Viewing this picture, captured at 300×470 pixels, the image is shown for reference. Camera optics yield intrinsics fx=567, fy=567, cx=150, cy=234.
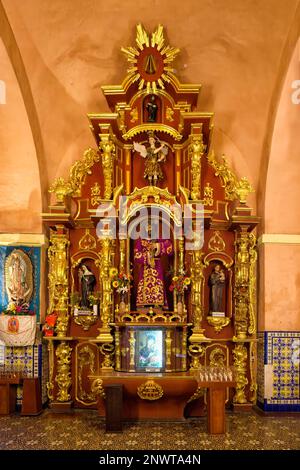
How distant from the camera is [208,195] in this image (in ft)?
38.3

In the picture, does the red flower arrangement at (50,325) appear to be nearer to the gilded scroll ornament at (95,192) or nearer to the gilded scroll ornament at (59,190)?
the gilded scroll ornament at (59,190)

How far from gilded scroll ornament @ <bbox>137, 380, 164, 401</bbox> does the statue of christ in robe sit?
172 centimetres

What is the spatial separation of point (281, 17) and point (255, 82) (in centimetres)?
139

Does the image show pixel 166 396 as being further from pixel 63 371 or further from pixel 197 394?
pixel 63 371

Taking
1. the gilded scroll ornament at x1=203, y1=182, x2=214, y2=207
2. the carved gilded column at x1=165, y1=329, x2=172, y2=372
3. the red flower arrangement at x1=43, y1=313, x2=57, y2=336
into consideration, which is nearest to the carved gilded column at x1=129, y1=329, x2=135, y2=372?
the carved gilded column at x1=165, y1=329, x2=172, y2=372

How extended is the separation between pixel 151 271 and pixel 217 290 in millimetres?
1398

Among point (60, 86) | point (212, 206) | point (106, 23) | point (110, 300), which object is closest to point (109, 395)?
point (110, 300)

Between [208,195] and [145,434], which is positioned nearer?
[145,434]

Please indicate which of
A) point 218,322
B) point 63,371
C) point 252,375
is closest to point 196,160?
point 218,322

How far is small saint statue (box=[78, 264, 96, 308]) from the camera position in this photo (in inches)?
451

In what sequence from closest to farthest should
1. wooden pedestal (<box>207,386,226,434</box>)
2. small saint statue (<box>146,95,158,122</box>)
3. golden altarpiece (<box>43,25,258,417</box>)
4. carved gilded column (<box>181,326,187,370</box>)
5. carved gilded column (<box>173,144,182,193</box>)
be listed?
wooden pedestal (<box>207,386,226,434</box>), carved gilded column (<box>181,326,187,370</box>), golden altarpiece (<box>43,25,258,417</box>), small saint statue (<box>146,95,158,122</box>), carved gilded column (<box>173,144,182,193</box>)

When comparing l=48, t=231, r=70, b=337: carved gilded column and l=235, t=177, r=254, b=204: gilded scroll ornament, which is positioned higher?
l=235, t=177, r=254, b=204: gilded scroll ornament

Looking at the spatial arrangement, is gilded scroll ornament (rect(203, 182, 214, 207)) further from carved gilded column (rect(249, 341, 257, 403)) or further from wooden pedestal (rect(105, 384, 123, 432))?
wooden pedestal (rect(105, 384, 123, 432))

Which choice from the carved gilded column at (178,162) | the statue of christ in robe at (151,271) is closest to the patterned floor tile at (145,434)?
the statue of christ in robe at (151,271)
